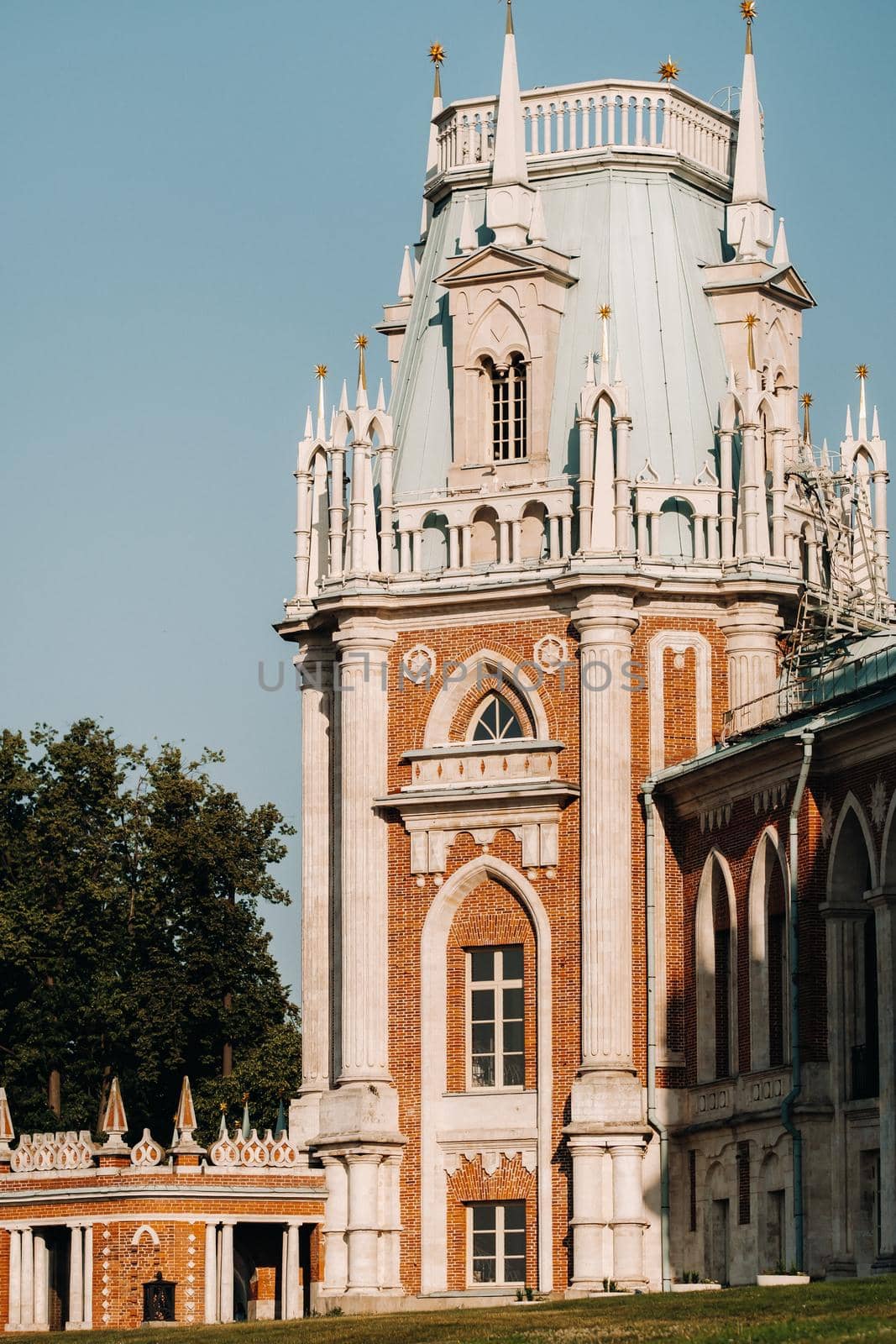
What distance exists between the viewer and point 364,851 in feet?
190

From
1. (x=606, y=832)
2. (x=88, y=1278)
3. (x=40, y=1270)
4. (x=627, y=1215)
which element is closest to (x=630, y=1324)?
(x=627, y=1215)

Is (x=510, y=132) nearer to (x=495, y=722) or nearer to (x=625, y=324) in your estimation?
(x=625, y=324)

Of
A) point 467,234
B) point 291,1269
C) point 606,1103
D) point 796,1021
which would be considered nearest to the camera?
point 796,1021

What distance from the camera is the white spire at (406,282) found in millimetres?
63000

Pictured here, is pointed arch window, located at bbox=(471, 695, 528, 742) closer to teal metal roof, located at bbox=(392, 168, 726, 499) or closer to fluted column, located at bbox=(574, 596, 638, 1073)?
fluted column, located at bbox=(574, 596, 638, 1073)

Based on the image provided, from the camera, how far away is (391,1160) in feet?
186

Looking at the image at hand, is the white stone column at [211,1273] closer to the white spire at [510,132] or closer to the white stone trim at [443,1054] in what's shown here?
the white stone trim at [443,1054]

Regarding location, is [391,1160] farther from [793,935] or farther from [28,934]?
[28,934]

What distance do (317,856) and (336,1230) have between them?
6.82m

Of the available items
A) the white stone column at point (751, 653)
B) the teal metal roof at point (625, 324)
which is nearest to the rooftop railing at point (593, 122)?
the teal metal roof at point (625, 324)

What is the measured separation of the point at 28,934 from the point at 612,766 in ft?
69.9

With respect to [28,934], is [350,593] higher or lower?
higher

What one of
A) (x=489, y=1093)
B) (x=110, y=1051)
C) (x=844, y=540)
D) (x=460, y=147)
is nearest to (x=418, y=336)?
(x=460, y=147)

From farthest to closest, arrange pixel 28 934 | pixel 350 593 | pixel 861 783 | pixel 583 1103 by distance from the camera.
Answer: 1. pixel 28 934
2. pixel 350 593
3. pixel 583 1103
4. pixel 861 783
